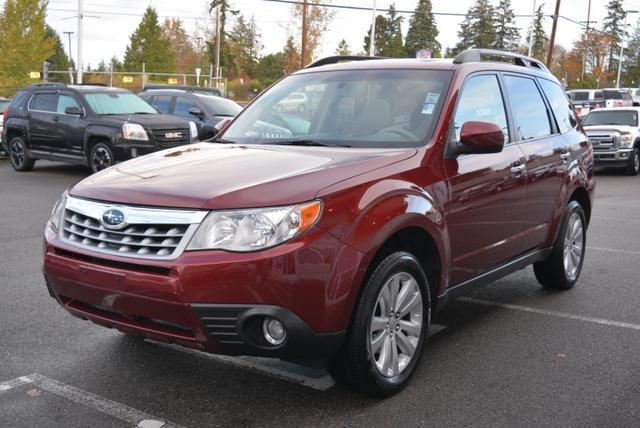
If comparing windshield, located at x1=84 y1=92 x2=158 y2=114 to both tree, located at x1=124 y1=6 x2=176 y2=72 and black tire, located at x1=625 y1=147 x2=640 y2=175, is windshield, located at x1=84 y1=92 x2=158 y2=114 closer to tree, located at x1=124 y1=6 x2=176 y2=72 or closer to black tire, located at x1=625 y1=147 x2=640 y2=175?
black tire, located at x1=625 y1=147 x2=640 y2=175

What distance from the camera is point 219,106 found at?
16688mm

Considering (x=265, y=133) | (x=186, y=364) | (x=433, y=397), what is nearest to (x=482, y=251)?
(x=433, y=397)

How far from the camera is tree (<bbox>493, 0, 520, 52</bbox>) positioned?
83.7 m

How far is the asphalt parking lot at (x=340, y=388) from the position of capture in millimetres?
3498

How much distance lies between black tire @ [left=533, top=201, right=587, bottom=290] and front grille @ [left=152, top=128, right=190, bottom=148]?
356 inches

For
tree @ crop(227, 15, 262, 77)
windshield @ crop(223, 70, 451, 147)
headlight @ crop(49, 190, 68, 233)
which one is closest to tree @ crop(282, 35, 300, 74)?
tree @ crop(227, 15, 262, 77)

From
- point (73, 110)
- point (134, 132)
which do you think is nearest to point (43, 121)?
point (73, 110)

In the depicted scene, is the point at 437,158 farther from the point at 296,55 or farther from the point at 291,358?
the point at 296,55

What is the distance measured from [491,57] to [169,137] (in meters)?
9.39

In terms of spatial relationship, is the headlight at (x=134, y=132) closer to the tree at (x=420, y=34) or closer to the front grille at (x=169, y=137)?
the front grille at (x=169, y=137)

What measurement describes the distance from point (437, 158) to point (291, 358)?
151cm

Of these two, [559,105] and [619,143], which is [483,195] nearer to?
[559,105]

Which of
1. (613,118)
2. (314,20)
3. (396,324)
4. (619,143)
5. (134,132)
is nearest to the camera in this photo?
(396,324)

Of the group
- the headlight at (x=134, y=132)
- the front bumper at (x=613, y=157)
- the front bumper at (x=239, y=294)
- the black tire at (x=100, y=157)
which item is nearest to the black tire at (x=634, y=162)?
the front bumper at (x=613, y=157)
